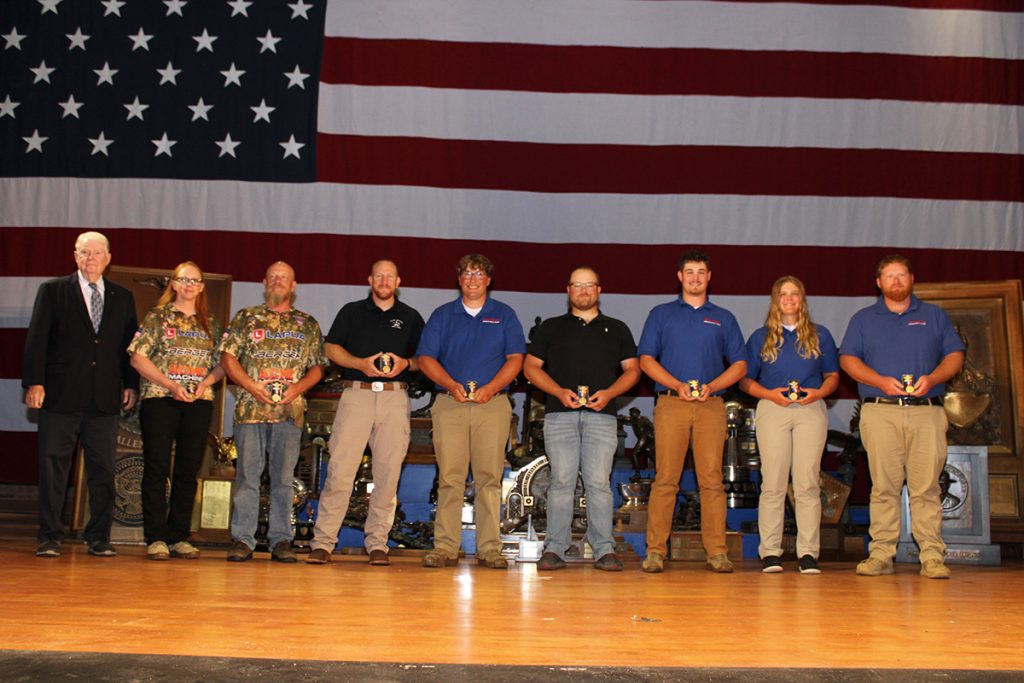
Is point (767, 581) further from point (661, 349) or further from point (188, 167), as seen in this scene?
point (188, 167)

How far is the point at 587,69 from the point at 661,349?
323cm

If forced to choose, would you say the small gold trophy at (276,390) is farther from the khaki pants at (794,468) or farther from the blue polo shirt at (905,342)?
the blue polo shirt at (905,342)

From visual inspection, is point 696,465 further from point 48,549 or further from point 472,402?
point 48,549

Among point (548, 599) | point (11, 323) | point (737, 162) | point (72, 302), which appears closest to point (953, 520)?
point (737, 162)

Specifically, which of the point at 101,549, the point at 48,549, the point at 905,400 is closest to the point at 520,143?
the point at 905,400

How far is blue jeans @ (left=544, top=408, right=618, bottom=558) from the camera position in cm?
571

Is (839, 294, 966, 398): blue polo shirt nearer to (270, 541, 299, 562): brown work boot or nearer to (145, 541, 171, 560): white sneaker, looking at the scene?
(270, 541, 299, 562): brown work boot

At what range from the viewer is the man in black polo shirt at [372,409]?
19.0 ft

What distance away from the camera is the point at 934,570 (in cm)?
552

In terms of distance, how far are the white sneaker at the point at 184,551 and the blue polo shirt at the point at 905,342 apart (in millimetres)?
3778

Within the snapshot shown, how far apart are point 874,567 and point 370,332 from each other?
3009mm

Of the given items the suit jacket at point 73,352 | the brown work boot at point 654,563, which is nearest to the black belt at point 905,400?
the brown work boot at point 654,563

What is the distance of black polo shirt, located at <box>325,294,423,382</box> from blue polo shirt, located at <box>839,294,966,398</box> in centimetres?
249

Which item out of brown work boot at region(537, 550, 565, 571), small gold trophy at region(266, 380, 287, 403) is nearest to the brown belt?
small gold trophy at region(266, 380, 287, 403)
